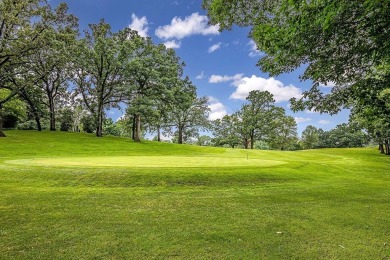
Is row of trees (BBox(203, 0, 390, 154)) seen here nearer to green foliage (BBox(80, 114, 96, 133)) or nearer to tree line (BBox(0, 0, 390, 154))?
tree line (BBox(0, 0, 390, 154))

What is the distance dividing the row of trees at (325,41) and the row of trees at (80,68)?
26.1 meters

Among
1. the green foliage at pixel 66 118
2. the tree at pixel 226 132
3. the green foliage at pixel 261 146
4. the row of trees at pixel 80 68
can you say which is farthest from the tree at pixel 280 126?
the green foliage at pixel 66 118

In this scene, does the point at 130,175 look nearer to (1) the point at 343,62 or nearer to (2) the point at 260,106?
(1) the point at 343,62

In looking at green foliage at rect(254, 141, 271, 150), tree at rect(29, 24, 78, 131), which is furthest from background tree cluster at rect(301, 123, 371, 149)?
tree at rect(29, 24, 78, 131)

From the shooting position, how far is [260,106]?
191 feet

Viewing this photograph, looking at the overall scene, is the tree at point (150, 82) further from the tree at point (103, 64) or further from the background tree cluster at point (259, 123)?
the background tree cluster at point (259, 123)

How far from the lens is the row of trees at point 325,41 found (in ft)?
18.2

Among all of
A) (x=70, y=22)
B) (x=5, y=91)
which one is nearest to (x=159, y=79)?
(x=70, y=22)

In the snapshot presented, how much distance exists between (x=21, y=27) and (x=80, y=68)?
947 cm

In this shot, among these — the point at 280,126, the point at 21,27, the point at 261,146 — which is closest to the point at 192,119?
the point at 280,126

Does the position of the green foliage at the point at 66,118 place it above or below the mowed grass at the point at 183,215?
above

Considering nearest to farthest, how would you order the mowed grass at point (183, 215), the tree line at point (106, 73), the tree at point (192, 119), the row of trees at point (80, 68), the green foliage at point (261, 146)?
1. the mowed grass at point (183, 215)
2. the tree line at point (106, 73)
3. the row of trees at point (80, 68)
4. the tree at point (192, 119)
5. the green foliage at point (261, 146)

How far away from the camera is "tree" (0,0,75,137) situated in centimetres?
2828

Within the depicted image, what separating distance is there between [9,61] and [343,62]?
34.2m
